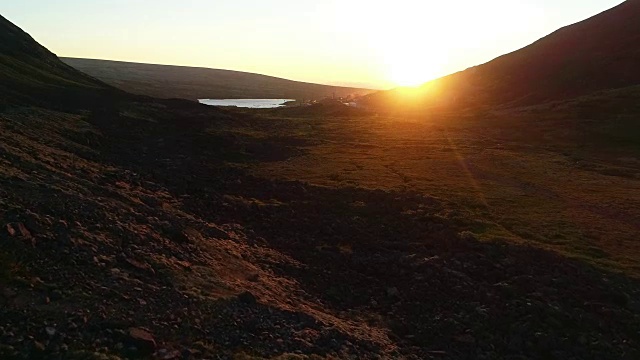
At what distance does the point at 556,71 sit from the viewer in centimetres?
14950

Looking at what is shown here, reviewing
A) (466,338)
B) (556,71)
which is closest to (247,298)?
(466,338)

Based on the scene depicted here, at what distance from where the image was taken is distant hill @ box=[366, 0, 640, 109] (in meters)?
136

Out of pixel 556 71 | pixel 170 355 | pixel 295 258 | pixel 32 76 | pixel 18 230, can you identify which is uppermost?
pixel 556 71

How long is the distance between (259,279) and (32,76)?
292 ft

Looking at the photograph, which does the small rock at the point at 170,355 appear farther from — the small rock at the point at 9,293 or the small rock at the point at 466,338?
the small rock at the point at 466,338

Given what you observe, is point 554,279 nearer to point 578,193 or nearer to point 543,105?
point 578,193

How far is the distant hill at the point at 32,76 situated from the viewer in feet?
220

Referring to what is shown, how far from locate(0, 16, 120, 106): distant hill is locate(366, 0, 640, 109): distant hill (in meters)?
95.8

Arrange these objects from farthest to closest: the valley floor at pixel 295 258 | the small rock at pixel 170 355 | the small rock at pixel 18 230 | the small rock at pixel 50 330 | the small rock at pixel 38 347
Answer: the small rock at pixel 18 230 < the valley floor at pixel 295 258 < the small rock at pixel 170 355 < the small rock at pixel 50 330 < the small rock at pixel 38 347

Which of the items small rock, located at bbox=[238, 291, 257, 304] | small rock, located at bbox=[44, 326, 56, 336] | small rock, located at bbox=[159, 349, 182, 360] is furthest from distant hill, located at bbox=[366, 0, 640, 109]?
small rock, located at bbox=[44, 326, 56, 336]

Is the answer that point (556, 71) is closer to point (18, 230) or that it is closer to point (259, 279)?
point (259, 279)

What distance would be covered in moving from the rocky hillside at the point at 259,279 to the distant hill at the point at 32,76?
28.9m

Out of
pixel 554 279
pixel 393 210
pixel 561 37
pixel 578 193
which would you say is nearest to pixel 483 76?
pixel 561 37

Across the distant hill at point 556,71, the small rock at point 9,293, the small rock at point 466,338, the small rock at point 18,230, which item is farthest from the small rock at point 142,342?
the distant hill at point 556,71
